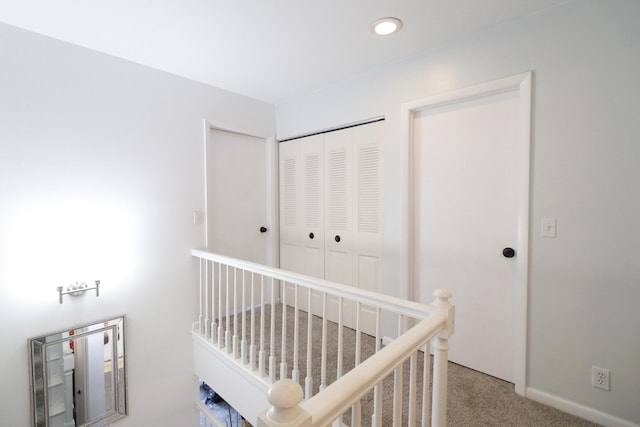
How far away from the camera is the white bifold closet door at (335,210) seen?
2.51 meters

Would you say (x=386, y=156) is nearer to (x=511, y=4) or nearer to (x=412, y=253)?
(x=412, y=253)

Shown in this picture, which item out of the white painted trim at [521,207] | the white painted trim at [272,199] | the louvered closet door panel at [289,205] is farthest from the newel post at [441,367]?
the white painted trim at [272,199]

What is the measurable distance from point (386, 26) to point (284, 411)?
204 cm

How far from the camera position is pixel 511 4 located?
1604 mm

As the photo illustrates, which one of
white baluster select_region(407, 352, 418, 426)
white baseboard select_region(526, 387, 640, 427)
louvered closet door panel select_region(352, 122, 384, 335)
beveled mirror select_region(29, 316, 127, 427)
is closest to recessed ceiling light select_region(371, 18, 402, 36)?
louvered closet door panel select_region(352, 122, 384, 335)

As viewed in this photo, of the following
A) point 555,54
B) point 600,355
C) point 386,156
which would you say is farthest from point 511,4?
point 600,355

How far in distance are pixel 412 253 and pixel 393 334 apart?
2.31ft

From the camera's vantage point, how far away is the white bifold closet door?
8.25 feet

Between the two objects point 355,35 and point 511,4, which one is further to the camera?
point 355,35

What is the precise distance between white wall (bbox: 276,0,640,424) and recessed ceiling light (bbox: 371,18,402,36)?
53 cm

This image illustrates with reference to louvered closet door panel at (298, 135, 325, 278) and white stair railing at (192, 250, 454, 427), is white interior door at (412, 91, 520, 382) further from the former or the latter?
louvered closet door panel at (298, 135, 325, 278)

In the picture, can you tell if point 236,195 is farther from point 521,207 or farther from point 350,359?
Result: point 521,207

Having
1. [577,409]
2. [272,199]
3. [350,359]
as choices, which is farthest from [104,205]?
[577,409]

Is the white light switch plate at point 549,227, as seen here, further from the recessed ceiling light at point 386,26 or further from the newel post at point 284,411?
the newel post at point 284,411
